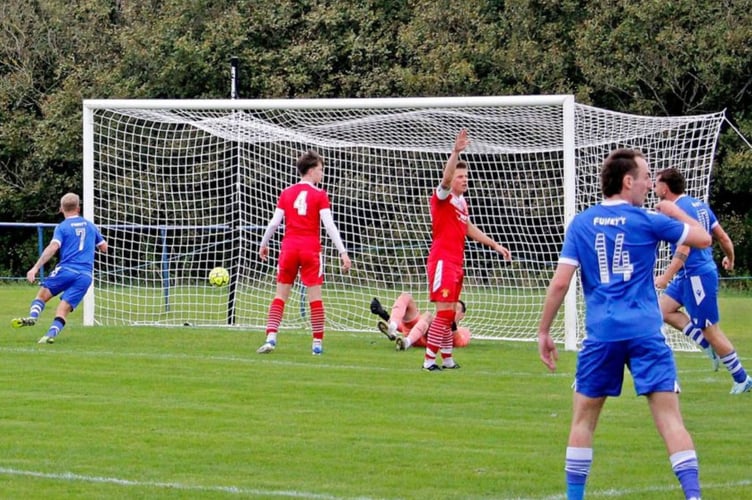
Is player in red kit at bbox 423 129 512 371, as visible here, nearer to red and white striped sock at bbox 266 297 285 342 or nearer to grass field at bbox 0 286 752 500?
grass field at bbox 0 286 752 500

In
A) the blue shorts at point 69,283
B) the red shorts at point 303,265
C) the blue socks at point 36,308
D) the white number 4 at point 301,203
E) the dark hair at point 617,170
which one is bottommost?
the blue socks at point 36,308

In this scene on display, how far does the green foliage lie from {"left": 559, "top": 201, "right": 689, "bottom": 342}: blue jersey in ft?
76.4

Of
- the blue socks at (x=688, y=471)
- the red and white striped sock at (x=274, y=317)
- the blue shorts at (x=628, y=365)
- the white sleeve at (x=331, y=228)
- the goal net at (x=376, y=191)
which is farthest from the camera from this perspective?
the goal net at (x=376, y=191)

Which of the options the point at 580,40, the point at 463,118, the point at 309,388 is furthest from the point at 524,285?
the point at 580,40

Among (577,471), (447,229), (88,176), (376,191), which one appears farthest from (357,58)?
(577,471)

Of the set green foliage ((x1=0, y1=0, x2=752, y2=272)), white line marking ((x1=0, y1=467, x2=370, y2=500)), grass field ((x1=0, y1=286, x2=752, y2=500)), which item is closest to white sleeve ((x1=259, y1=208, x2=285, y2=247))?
grass field ((x1=0, y1=286, x2=752, y2=500))

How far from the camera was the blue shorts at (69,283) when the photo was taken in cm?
1641

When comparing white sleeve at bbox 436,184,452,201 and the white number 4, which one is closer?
white sleeve at bbox 436,184,452,201

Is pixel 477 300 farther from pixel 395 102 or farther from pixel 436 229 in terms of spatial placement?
pixel 436 229

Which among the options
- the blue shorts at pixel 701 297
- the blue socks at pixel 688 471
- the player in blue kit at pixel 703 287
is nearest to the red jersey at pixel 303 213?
the player in blue kit at pixel 703 287

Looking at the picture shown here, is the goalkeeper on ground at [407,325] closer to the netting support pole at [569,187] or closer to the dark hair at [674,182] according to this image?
the netting support pole at [569,187]

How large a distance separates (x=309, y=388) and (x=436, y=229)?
2367 millimetres

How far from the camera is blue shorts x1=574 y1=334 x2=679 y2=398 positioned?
6805 mm

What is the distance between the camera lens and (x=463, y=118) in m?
18.5
